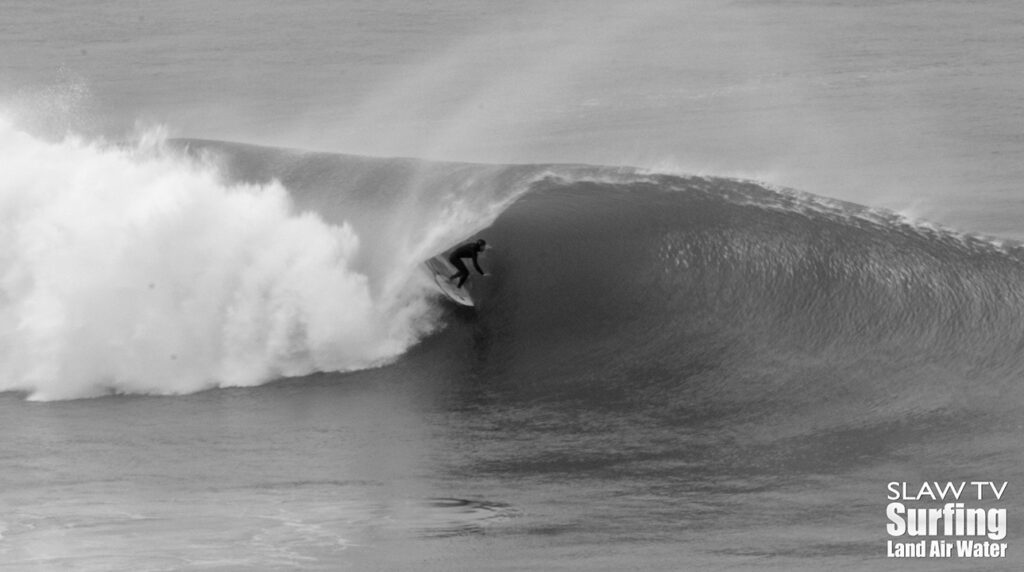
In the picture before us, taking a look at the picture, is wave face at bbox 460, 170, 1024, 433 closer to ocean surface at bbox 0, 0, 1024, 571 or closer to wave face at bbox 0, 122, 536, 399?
ocean surface at bbox 0, 0, 1024, 571

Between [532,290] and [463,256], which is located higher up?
[463,256]

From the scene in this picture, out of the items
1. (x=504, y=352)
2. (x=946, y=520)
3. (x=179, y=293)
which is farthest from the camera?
(x=179, y=293)

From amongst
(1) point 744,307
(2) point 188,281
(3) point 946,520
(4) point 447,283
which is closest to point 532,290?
(4) point 447,283

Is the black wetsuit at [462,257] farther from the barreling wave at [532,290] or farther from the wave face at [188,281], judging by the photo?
the wave face at [188,281]

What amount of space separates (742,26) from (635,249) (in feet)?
75.5

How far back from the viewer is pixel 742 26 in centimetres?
3912

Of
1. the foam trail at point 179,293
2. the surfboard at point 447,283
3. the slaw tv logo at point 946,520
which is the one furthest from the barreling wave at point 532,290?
the slaw tv logo at point 946,520

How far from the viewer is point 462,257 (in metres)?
17.1

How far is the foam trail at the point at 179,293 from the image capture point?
1709cm

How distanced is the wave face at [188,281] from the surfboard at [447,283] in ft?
0.72

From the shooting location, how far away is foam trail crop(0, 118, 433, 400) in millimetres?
17094

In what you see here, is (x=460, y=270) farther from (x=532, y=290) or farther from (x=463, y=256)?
(x=532, y=290)

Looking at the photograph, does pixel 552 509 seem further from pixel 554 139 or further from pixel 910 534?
pixel 554 139

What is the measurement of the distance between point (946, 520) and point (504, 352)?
594 cm
